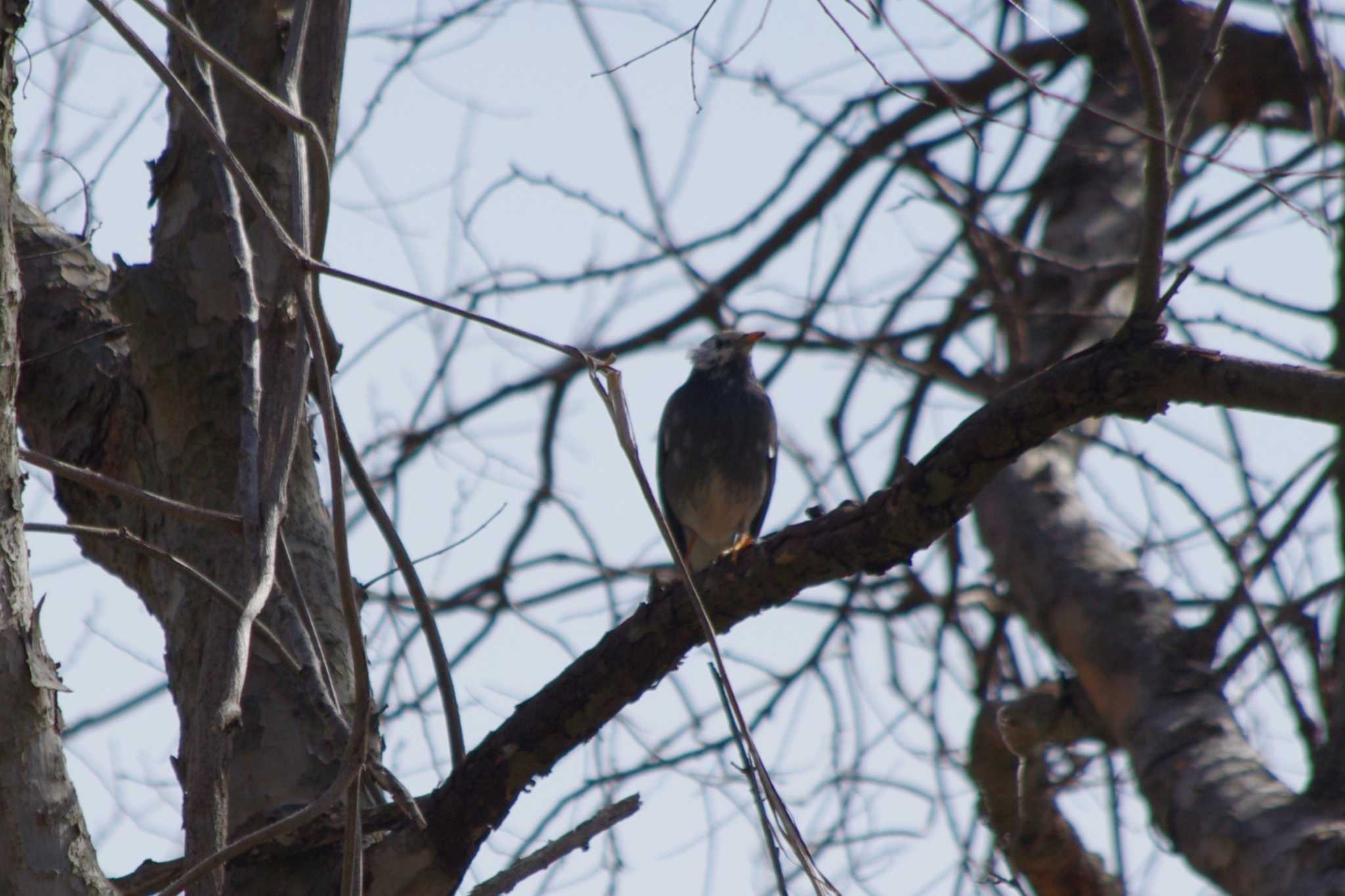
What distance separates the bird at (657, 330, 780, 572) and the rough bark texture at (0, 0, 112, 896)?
5.28 meters

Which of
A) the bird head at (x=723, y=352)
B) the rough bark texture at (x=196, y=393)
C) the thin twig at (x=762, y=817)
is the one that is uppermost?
the bird head at (x=723, y=352)

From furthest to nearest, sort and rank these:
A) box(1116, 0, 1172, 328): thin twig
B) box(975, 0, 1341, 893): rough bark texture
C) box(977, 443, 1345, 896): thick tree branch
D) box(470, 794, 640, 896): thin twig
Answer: box(975, 0, 1341, 893): rough bark texture < box(977, 443, 1345, 896): thick tree branch < box(470, 794, 640, 896): thin twig < box(1116, 0, 1172, 328): thin twig

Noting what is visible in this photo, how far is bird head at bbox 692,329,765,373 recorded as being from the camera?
7.08 meters

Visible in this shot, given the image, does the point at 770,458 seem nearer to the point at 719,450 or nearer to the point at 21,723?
the point at 719,450

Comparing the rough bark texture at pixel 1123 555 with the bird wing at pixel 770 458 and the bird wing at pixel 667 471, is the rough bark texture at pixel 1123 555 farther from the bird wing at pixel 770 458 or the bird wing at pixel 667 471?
the bird wing at pixel 667 471

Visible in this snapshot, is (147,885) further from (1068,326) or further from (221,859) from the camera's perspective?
(1068,326)

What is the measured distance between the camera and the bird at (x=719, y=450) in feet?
23.0

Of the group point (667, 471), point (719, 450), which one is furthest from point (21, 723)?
point (667, 471)

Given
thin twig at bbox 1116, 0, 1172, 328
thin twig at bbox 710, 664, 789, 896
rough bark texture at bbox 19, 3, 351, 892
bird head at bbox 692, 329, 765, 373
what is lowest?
thin twig at bbox 710, 664, 789, 896

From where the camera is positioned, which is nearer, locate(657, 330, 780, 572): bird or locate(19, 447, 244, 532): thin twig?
locate(19, 447, 244, 532): thin twig

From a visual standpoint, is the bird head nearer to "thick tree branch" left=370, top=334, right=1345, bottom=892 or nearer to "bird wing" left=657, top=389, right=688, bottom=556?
"bird wing" left=657, top=389, right=688, bottom=556

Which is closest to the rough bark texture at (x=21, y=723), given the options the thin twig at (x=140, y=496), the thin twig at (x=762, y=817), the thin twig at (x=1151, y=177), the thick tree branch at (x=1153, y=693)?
the thin twig at (x=140, y=496)

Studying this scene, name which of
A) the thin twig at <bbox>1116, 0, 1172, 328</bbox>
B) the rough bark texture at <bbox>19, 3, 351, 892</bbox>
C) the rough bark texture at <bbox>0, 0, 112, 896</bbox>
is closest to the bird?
the rough bark texture at <bbox>19, 3, 351, 892</bbox>

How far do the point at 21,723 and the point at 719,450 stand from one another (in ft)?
17.6
